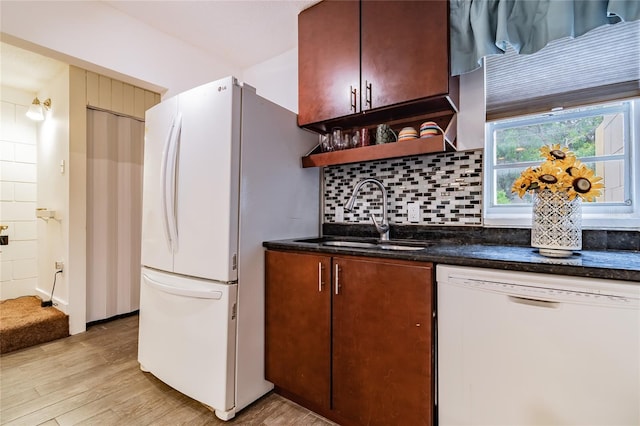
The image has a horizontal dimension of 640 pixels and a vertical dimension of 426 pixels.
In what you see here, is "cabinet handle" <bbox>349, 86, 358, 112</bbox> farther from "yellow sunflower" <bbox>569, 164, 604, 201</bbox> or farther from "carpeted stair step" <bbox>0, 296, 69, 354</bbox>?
"carpeted stair step" <bbox>0, 296, 69, 354</bbox>

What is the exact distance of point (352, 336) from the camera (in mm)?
1315

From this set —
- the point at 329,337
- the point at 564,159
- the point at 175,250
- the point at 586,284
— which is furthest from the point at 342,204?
the point at 586,284

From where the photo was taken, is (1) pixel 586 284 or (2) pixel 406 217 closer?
(1) pixel 586 284

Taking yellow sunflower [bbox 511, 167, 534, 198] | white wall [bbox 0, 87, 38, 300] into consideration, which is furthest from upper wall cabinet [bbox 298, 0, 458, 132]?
white wall [bbox 0, 87, 38, 300]

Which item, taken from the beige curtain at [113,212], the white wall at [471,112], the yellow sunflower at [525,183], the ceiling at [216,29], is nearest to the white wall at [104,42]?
the ceiling at [216,29]

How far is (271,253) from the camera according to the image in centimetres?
163

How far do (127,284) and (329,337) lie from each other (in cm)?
255

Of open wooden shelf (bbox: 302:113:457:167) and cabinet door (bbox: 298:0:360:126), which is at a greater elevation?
cabinet door (bbox: 298:0:360:126)

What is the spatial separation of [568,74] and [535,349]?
137cm

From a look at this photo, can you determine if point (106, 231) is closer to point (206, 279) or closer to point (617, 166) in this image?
→ point (206, 279)

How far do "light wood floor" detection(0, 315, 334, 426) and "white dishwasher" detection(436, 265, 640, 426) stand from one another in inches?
31.7

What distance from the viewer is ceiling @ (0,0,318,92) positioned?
6.75ft

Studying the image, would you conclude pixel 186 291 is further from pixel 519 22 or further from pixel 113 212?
pixel 519 22

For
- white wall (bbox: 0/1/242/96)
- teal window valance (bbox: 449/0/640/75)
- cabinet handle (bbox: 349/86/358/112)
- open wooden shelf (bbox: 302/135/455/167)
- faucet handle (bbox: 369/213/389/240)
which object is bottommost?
faucet handle (bbox: 369/213/389/240)
